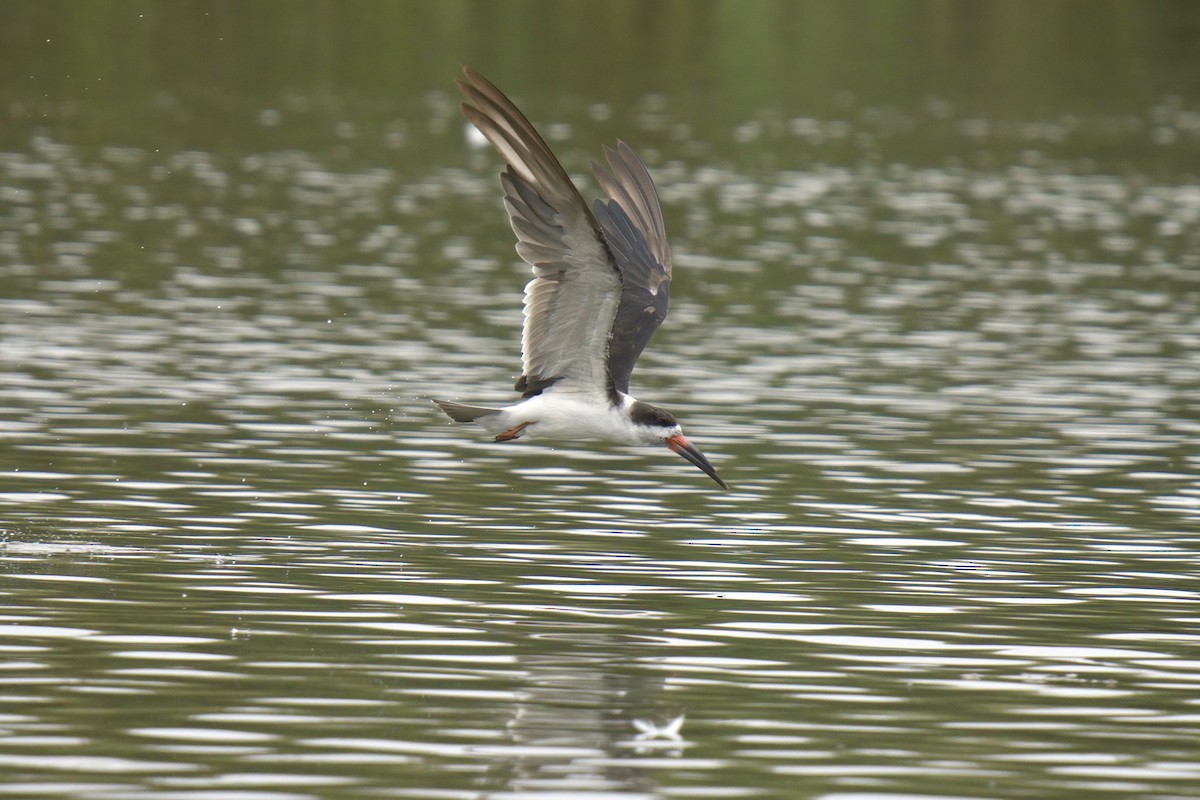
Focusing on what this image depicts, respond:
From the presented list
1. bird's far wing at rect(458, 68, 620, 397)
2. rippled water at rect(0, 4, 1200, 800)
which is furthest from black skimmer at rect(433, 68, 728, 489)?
rippled water at rect(0, 4, 1200, 800)

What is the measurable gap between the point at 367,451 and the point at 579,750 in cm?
826

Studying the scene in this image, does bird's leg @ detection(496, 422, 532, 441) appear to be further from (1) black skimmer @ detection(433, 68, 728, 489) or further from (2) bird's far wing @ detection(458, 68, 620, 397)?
(2) bird's far wing @ detection(458, 68, 620, 397)

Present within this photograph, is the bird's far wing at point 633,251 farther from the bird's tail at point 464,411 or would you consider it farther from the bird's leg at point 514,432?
the bird's tail at point 464,411

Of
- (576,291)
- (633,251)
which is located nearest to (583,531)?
(633,251)

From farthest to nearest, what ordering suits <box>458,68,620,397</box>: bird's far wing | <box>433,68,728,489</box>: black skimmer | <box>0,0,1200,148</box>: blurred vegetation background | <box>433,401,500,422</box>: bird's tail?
<box>0,0,1200,148</box>: blurred vegetation background < <box>433,401,500,422</box>: bird's tail < <box>433,68,728,489</box>: black skimmer < <box>458,68,620,397</box>: bird's far wing

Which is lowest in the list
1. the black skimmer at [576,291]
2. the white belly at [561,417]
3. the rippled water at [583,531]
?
the rippled water at [583,531]

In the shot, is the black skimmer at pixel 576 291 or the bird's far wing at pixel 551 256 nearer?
the bird's far wing at pixel 551 256

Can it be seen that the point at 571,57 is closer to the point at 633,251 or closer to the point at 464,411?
the point at 633,251

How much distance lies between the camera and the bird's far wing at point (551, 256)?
11344 mm

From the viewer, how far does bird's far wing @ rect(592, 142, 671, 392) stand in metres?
14.5

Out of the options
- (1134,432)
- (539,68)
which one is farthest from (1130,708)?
(539,68)

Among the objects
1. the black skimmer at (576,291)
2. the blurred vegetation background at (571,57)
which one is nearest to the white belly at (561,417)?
the black skimmer at (576,291)

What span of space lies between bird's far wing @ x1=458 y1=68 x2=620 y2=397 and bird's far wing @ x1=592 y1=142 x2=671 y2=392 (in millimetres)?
903

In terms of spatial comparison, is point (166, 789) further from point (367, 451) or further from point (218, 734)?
point (367, 451)
